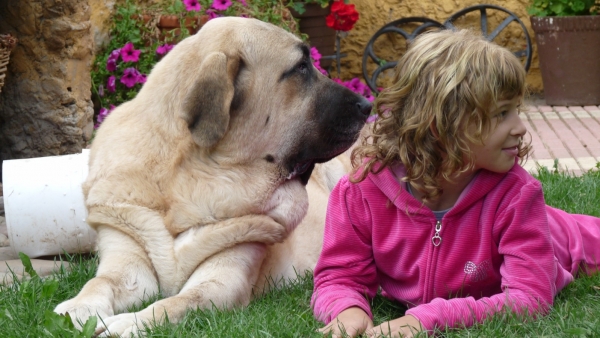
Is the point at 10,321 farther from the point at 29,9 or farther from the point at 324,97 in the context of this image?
the point at 29,9

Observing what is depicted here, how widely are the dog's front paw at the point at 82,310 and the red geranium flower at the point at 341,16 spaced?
5358mm

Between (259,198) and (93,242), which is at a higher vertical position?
(259,198)

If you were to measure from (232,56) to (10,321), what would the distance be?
1.18 metres

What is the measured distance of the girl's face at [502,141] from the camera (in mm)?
2441

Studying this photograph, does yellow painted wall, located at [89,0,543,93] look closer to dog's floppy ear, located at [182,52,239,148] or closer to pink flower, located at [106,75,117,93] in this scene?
pink flower, located at [106,75,117,93]

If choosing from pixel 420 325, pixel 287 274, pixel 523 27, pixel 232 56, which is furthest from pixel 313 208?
pixel 523 27

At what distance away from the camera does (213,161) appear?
117 inches

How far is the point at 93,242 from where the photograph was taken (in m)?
3.70

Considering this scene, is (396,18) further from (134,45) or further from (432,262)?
(432,262)

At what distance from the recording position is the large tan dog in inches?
Answer: 113

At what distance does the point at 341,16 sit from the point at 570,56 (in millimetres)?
2201

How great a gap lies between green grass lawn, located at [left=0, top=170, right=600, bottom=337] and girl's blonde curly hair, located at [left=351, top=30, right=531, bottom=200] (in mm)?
484

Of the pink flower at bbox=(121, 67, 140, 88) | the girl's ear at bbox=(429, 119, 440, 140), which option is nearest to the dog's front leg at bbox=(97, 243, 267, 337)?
the girl's ear at bbox=(429, 119, 440, 140)

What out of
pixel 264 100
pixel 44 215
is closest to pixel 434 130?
pixel 264 100
